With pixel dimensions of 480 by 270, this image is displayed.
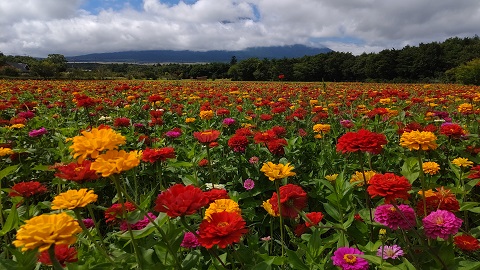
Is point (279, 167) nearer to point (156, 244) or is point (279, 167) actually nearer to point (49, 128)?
point (156, 244)

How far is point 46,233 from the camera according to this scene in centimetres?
93

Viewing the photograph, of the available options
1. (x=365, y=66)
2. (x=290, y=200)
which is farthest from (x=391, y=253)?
(x=365, y=66)

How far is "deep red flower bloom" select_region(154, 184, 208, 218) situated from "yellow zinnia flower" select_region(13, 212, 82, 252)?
0.29m

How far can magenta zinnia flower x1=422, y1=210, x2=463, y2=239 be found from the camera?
1.29 meters

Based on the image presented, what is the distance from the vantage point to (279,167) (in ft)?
5.11

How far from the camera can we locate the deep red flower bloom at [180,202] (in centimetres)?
109

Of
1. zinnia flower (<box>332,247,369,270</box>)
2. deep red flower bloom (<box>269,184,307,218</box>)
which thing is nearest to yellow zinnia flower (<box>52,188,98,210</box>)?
deep red flower bloom (<box>269,184,307,218</box>)

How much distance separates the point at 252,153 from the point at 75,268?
222 centimetres

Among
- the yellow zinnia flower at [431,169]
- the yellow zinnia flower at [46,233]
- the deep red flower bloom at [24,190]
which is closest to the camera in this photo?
the yellow zinnia flower at [46,233]

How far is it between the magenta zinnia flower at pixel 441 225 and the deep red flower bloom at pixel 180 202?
0.94 m

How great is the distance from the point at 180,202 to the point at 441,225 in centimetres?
106

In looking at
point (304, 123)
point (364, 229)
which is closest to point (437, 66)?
point (304, 123)

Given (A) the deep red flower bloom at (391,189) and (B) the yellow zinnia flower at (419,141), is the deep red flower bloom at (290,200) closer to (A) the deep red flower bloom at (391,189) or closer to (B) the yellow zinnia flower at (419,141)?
(A) the deep red flower bloom at (391,189)

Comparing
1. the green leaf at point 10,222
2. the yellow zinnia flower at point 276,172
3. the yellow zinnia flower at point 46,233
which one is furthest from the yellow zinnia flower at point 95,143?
the yellow zinnia flower at point 276,172
